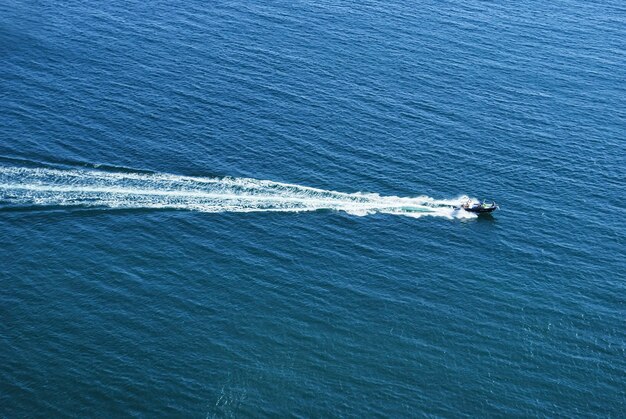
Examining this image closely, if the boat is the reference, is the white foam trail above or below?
below

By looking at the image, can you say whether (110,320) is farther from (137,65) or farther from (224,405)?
(137,65)

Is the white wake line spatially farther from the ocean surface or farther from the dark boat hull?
the dark boat hull

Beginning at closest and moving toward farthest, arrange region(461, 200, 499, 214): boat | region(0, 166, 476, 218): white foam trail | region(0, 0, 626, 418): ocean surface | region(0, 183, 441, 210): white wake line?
1. region(0, 0, 626, 418): ocean surface
2. region(0, 166, 476, 218): white foam trail
3. region(0, 183, 441, 210): white wake line
4. region(461, 200, 499, 214): boat

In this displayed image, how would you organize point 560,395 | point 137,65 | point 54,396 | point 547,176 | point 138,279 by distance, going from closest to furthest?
1. point 54,396
2. point 560,395
3. point 138,279
4. point 547,176
5. point 137,65

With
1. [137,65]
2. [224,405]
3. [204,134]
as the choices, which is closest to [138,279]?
[224,405]

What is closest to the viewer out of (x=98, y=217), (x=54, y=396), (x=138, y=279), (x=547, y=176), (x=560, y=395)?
(x=54, y=396)

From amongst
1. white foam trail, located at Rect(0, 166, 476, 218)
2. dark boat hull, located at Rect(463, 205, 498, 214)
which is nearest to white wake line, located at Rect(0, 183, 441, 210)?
white foam trail, located at Rect(0, 166, 476, 218)

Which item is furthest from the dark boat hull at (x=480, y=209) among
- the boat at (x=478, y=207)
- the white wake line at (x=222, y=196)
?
the white wake line at (x=222, y=196)
